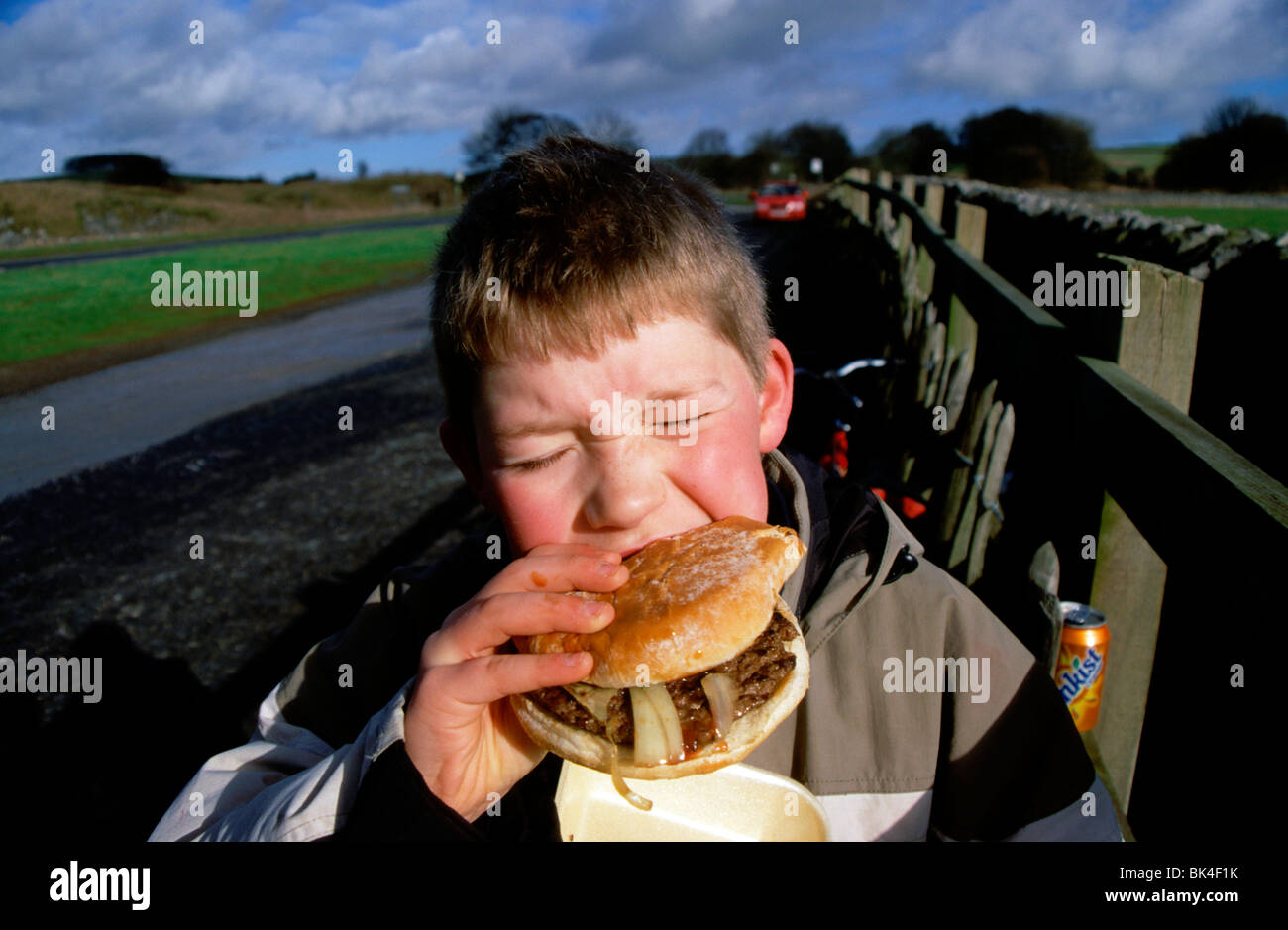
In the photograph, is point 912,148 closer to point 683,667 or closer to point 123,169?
point 123,169

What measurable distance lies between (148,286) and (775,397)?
15.6m

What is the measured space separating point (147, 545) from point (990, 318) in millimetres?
6213

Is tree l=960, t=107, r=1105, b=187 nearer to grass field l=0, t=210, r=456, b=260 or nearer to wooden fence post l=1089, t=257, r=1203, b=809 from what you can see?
grass field l=0, t=210, r=456, b=260

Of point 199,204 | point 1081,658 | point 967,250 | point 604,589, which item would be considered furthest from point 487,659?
point 199,204

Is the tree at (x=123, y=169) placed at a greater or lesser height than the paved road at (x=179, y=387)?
greater

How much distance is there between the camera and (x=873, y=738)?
2.15 m

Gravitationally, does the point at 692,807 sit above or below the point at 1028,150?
below

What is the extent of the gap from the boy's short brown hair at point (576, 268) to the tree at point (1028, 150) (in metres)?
37.4

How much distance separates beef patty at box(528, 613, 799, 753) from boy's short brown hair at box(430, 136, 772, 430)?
75 centimetres

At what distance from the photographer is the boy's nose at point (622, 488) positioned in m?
1.87

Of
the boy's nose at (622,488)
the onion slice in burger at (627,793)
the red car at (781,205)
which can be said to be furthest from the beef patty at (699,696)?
the red car at (781,205)

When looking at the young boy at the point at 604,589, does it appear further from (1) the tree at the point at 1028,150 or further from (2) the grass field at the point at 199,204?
(1) the tree at the point at 1028,150

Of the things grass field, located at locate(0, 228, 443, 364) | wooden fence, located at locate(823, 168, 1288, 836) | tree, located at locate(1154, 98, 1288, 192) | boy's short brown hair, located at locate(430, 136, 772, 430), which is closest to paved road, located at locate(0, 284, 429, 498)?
grass field, located at locate(0, 228, 443, 364)

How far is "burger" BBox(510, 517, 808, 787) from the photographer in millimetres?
1855
